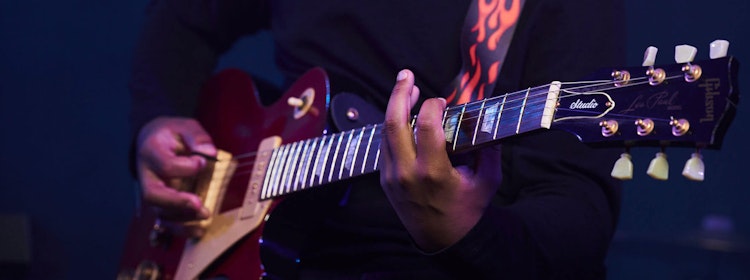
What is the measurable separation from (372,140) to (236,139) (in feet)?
1.43

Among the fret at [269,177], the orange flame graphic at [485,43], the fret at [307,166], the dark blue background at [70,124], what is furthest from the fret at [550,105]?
the dark blue background at [70,124]

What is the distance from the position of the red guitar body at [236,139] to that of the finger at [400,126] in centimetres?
27

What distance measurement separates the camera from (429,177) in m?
0.99

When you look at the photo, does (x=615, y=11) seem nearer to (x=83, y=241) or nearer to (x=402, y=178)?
(x=402, y=178)

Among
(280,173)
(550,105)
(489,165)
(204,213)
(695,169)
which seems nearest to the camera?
(695,169)

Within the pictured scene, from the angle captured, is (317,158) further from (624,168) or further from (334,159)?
(624,168)

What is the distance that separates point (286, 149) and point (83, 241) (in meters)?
1.53

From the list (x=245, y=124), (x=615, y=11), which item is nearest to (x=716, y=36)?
(x=615, y=11)

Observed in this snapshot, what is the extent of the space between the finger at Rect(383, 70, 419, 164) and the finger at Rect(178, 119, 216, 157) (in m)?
0.53

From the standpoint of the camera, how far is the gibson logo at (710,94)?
2.68ft

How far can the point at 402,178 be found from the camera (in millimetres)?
1010

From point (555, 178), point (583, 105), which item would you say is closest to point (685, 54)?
point (583, 105)

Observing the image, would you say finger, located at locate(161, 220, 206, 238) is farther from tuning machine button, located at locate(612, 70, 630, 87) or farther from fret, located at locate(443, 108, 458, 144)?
tuning machine button, located at locate(612, 70, 630, 87)

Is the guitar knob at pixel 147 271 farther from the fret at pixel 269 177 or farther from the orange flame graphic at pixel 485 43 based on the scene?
the orange flame graphic at pixel 485 43
